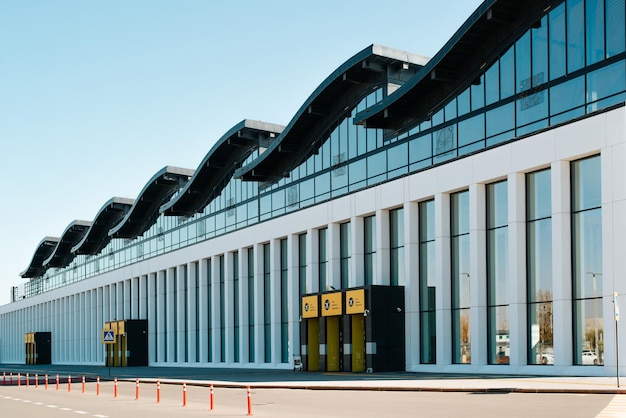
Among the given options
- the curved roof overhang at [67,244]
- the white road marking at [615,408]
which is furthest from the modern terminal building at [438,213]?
the curved roof overhang at [67,244]

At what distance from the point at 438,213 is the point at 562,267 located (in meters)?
7.57

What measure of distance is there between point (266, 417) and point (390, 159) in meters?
24.4

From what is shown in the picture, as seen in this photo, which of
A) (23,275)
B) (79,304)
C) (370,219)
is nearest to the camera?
(370,219)

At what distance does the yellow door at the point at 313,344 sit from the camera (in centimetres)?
4484

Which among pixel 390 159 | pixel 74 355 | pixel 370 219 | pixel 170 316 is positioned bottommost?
pixel 74 355

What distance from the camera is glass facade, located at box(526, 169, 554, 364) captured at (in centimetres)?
3194

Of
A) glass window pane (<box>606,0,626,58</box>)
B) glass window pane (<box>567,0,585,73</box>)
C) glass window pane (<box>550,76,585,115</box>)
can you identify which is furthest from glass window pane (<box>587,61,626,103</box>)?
glass window pane (<box>567,0,585,73</box>)

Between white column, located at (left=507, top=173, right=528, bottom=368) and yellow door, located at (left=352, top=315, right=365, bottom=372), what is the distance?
9.04m

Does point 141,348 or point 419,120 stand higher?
point 419,120

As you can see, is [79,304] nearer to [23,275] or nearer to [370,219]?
[23,275]

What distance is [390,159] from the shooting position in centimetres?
4191

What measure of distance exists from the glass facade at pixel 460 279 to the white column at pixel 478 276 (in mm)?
738

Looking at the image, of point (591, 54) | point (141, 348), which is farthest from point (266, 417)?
point (141, 348)

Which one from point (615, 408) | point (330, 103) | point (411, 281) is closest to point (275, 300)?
point (330, 103)
